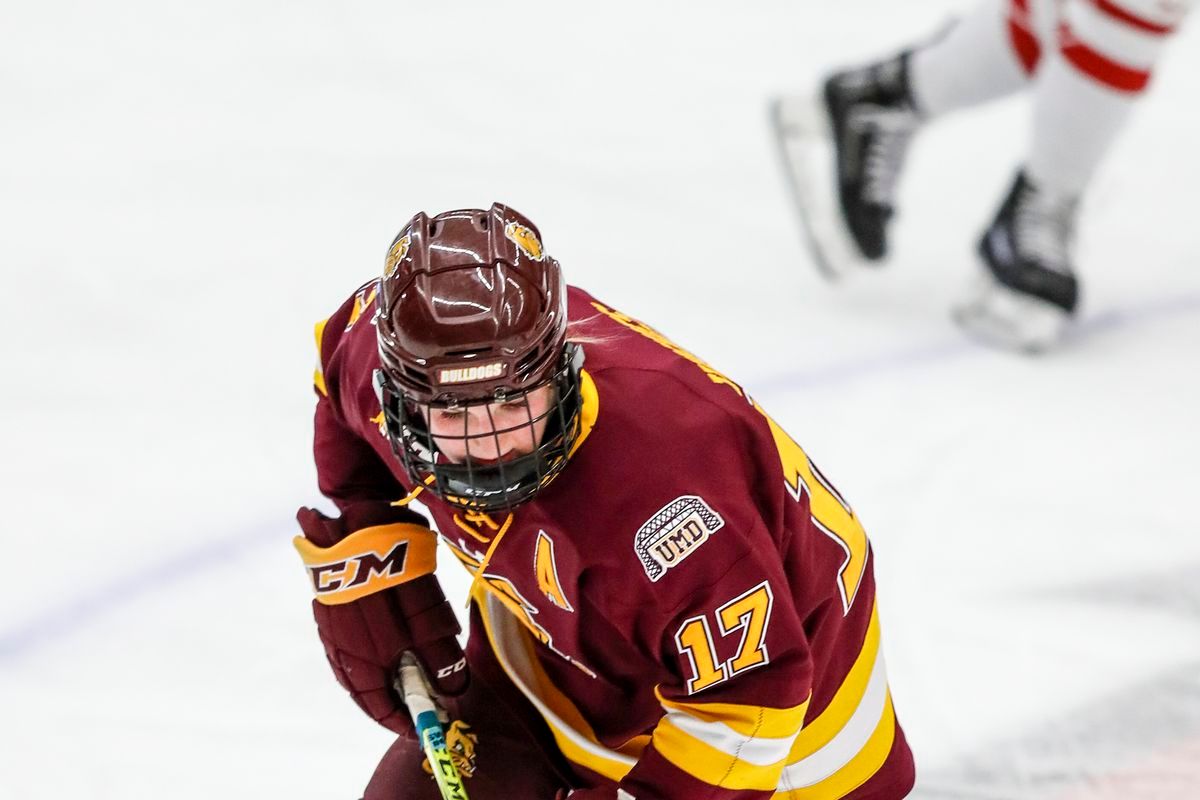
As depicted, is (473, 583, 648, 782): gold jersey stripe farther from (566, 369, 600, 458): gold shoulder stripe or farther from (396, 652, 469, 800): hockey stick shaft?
(566, 369, 600, 458): gold shoulder stripe

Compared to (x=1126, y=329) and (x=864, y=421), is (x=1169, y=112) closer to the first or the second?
(x=1126, y=329)

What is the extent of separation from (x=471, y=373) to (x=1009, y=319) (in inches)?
83.4

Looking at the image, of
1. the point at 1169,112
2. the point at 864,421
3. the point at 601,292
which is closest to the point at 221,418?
the point at 601,292

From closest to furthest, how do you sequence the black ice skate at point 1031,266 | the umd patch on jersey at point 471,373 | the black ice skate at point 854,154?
the umd patch on jersey at point 471,373, the black ice skate at point 1031,266, the black ice skate at point 854,154

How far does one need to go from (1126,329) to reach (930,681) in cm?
126

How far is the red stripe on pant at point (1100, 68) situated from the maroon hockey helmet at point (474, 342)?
6.14 ft

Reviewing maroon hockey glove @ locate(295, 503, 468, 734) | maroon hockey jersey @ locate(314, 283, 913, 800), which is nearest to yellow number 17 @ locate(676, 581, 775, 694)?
maroon hockey jersey @ locate(314, 283, 913, 800)

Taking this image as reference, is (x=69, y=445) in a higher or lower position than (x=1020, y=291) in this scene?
higher

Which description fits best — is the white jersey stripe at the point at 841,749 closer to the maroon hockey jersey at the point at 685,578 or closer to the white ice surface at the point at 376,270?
the maroon hockey jersey at the point at 685,578

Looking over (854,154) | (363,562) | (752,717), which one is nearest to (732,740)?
(752,717)

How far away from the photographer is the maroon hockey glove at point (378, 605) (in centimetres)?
169

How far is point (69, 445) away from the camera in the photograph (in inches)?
106

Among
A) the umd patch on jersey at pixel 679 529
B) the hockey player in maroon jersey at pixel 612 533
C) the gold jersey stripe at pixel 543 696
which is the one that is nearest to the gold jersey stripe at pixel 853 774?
the hockey player in maroon jersey at pixel 612 533

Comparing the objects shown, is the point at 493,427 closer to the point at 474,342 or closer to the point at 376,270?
the point at 474,342
